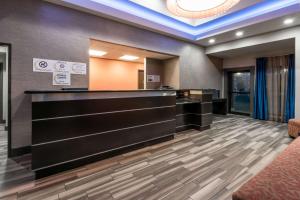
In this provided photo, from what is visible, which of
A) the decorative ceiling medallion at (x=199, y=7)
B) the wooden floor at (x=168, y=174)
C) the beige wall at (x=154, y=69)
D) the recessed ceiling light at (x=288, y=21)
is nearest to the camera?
the wooden floor at (x=168, y=174)

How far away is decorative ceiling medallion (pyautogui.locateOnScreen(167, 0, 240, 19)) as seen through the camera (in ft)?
9.45

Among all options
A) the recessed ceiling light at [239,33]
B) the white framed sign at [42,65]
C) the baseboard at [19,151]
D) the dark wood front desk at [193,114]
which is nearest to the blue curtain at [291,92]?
the recessed ceiling light at [239,33]

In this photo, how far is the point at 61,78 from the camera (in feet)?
11.7

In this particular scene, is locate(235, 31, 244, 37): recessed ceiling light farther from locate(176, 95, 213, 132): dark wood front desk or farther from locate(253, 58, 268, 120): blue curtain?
locate(176, 95, 213, 132): dark wood front desk

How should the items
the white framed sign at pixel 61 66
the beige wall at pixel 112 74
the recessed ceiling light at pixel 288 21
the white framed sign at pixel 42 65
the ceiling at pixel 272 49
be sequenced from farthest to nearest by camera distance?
the beige wall at pixel 112 74 < the ceiling at pixel 272 49 < the recessed ceiling light at pixel 288 21 < the white framed sign at pixel 61 66 < the white framed sign at pixel 42 65

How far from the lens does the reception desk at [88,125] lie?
86.7 inches

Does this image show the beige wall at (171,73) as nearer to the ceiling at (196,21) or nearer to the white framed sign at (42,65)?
the ceiling at (196,21)

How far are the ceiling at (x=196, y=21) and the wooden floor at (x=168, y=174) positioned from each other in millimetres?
3124

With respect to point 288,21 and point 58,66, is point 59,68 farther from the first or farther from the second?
point 288,21

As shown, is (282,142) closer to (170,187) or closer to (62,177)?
(170,187)

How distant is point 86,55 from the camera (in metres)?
3.88

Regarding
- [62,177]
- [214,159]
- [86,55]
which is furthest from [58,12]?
[214,159]

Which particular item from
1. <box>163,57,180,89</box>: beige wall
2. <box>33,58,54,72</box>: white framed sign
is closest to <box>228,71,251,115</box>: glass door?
<box>163,57,180,89</box>: beige wall

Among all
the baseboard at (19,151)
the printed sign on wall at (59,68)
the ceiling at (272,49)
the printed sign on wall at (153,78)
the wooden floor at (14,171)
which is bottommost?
the wooden floor at (14,171)
